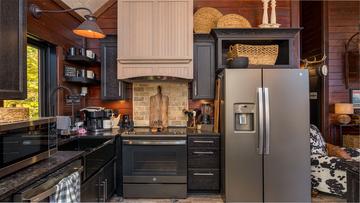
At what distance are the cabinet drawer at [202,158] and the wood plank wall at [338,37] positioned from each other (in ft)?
10.5

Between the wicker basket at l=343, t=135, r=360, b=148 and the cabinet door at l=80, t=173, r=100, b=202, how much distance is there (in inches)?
182

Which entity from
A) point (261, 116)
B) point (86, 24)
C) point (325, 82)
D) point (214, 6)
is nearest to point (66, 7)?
point (86, 24)

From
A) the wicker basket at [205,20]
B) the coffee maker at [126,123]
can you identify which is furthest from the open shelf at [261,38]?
the coffee maker at [126,123]

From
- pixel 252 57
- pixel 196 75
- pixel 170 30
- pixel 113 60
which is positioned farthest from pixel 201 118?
pixel 113 60

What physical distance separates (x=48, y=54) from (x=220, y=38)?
2.21 meters

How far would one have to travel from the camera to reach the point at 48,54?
291 cm

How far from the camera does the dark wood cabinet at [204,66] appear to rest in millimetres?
3408

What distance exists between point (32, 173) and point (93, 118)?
5.98ft

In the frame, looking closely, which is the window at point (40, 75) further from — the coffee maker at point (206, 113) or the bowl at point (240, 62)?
the bowl at point (240, 62)

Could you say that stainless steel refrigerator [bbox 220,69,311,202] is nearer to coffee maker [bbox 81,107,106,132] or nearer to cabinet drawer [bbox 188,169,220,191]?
cabinet drawer [bbox 188,169,220,191]

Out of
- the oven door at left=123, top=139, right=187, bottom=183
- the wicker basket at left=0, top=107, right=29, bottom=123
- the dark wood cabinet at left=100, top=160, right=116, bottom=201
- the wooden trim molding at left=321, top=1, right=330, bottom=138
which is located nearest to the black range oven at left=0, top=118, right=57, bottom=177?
the wicker basket at left=0, top=107, right=29, bottom=123

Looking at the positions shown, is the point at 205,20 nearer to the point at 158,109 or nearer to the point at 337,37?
the point at 158,109

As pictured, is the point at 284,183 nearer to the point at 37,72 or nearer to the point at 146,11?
the point at 146,11

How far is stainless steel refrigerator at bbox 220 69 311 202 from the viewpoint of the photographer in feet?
9.16
